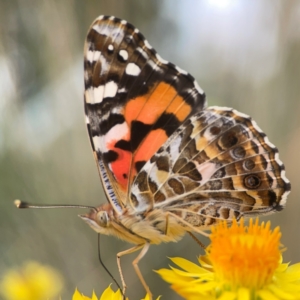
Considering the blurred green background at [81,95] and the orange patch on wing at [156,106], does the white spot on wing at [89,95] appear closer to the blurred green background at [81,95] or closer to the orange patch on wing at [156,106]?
the orange patch on wing at [156,106]

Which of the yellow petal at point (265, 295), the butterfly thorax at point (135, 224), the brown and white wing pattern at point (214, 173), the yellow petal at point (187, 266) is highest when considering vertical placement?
the brown and white wing pattern at point (214, 173)

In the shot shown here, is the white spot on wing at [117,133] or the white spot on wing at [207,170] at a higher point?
the white spot on wing at [117,133]

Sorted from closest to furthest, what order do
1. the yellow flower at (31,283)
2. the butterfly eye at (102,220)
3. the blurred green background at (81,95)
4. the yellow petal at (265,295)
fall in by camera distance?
the yellow petal at (265,295) → the butterfly eye at (102,220) → the yellow flower at (31,283) → the blurred green background at (81,95)

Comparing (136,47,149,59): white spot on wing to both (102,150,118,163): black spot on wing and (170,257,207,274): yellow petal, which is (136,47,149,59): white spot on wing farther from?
(170,257,207,274): yellow petal

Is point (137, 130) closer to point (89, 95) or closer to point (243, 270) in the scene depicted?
point (89, 95)

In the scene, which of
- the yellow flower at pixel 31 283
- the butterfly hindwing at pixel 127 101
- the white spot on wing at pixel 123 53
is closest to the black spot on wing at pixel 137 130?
the butterfly hindwing at pixel 127 101

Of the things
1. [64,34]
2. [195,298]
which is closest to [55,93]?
[64,34]

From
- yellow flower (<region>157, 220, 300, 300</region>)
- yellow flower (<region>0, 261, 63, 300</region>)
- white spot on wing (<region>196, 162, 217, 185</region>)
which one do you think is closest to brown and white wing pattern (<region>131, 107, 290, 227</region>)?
white spot on wing (<region>196, 162, 217, 185</region>)
